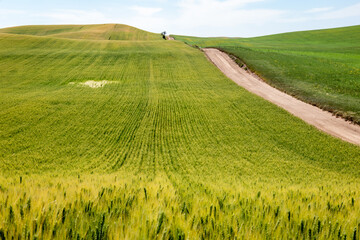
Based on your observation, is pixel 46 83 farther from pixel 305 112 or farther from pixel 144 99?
pixel 305 112

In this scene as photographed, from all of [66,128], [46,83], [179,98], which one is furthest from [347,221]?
[46,83]

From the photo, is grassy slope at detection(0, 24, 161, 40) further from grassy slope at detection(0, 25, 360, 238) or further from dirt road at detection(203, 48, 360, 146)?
dirt road at detection(203, 48, 360, 146)

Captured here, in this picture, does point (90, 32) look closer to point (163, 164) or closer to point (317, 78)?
point (317, 78)

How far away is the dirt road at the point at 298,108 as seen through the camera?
65.8 feet

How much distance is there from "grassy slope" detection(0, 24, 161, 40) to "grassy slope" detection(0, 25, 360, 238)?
218ft

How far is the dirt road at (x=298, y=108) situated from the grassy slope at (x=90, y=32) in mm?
67073

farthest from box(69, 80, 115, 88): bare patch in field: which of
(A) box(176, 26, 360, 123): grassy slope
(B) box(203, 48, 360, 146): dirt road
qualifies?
(A) box(176, 26, 360, 123): grassy slope

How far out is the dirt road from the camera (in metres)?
20.1

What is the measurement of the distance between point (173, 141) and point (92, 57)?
1691 inches

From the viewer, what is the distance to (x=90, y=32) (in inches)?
4043

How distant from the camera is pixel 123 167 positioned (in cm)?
1367

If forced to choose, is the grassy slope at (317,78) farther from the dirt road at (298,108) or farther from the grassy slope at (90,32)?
the grassy slope at (90,32)

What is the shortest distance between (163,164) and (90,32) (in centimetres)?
10591

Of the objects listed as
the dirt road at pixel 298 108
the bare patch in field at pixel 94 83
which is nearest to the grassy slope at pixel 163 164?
the bare patch in field at pixel 94 83
